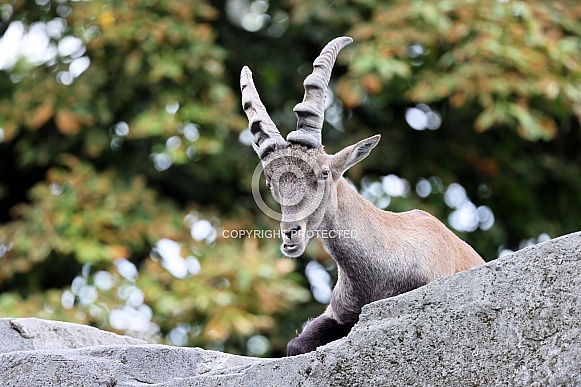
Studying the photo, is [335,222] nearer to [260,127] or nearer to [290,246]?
[290,246]

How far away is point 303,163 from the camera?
19.7 feet

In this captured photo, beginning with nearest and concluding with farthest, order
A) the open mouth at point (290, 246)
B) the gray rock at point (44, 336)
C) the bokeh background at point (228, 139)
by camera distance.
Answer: the open mouth at point (290, 246) < the gray rock at point (44, 336) < the bokeh background at point (228, 139)

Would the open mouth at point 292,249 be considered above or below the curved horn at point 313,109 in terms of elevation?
below

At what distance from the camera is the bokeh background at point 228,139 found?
1087 centimetres

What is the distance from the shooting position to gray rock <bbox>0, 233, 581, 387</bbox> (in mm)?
4191

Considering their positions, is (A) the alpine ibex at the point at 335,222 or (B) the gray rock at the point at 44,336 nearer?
(A) the alpine ibex at the point at 335,222

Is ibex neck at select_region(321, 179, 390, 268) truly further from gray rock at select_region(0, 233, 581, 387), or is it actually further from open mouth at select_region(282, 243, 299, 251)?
gray rock at select_region(0, 233, 581, 387)

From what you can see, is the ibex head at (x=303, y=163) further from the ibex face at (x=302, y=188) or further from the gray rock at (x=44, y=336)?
the gray rock at (x=44, y=336)

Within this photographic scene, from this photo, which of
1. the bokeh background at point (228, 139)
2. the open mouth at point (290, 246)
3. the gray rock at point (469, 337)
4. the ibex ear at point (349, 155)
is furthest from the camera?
the bokeh background at point (228, 139)

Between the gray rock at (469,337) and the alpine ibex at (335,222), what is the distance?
1.23 metres

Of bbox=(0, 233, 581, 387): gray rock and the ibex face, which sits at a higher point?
bbox=(0, 233, 581, 387): gray rock

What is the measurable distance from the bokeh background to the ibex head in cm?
446

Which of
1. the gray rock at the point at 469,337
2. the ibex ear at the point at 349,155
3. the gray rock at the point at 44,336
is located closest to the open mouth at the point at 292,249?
the ibex ear at the point at 349,155

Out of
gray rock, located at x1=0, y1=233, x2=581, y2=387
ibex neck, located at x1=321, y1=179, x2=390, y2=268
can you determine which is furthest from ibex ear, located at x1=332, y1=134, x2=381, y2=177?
gray rock, located at x1=0, y1=233, x2=581, y2=387
